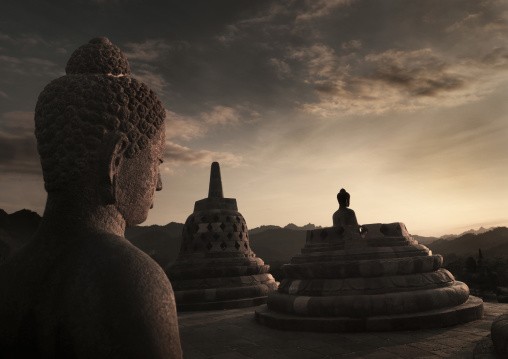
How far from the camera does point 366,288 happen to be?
21.8 ft

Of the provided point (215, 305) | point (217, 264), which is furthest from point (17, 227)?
point (215, 305)

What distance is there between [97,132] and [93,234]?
2.03 ft

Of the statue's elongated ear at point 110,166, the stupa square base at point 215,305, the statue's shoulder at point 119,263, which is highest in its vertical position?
the statue's elongated ear at point 110,166

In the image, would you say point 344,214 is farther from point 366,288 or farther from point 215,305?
point 215,305

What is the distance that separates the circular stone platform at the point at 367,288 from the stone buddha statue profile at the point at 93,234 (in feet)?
16.1

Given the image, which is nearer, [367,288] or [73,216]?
[73,216]

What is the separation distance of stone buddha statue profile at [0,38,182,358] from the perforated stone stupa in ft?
29.2

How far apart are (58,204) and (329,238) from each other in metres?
6.41

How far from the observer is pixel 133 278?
1.83m

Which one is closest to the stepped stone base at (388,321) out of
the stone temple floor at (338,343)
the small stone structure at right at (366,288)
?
the small stone structure at right at (366,288)

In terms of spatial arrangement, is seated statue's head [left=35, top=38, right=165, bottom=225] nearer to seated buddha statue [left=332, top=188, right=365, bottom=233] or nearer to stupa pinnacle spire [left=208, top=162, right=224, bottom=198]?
seated buddha statue [left=332, top=188, right=365, bottom=233]

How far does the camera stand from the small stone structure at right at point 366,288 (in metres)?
6.23

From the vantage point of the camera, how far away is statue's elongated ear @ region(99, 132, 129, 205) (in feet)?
7.20

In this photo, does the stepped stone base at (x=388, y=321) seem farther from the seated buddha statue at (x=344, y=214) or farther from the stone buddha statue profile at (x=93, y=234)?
the stone buddha statue profile at (x=93, y=234)
